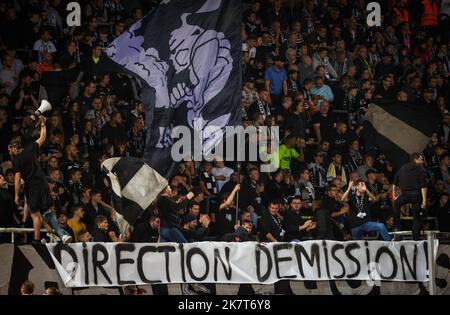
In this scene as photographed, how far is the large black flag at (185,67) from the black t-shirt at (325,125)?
14.8 ft

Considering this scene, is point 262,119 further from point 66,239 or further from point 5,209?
point 66,239

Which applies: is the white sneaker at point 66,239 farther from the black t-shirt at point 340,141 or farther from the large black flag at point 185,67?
the black t-shirt at point 340,141

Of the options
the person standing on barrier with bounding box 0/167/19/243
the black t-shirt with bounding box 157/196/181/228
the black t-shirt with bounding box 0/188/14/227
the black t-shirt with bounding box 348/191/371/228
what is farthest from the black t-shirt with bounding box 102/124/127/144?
the black t-shirt with bounding box 348/191/371/228

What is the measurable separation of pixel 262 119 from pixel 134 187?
450 cm

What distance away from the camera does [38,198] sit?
16328 mm

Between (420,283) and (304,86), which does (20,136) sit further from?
(420,283)

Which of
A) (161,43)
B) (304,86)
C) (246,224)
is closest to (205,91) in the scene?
(161,43)

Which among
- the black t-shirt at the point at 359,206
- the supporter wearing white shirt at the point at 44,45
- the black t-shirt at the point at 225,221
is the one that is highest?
the supporter wearing white shirt at the point at 44,45

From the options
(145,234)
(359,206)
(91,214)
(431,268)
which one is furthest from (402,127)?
(91,214)

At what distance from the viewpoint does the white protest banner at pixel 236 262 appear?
1572 centimetres

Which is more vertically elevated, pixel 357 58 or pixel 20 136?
pixel 357 58

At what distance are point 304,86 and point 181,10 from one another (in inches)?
197

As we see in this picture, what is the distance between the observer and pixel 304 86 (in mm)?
21859

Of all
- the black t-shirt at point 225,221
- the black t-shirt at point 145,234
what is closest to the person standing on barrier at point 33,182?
the black t-shirt at point 145,234
